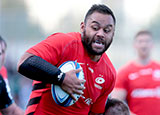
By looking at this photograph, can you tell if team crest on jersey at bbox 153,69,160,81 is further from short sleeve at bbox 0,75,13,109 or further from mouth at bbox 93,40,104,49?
mouth at bbox 93,40,104,49

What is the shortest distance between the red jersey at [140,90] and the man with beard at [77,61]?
282cm

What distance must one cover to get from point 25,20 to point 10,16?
1.46m

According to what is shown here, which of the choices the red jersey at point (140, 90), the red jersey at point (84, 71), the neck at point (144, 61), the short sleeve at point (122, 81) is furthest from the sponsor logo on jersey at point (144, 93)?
the red jersey at point (84, 71)

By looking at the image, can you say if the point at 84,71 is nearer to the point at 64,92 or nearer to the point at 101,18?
the point at 64,92

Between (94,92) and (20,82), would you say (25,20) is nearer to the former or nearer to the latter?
(20,82)

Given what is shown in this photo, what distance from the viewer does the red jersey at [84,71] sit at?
321 cm

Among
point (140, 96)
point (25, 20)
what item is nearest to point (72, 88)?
point (140, 96)

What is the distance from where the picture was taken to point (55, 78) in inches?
121

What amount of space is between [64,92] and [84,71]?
1.40 feet

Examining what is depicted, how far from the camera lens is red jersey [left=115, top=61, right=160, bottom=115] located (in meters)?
6.56

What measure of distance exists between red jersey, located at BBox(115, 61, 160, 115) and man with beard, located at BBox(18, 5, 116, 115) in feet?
9.27

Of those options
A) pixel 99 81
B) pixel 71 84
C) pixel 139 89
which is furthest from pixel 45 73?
pixel 139 89

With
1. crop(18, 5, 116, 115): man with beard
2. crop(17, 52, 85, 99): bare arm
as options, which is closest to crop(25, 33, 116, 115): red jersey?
crop(18, 5, 116, 115): man with beard

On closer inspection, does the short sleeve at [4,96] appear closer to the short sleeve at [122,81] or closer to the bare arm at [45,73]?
the bare arm at [45,73]
